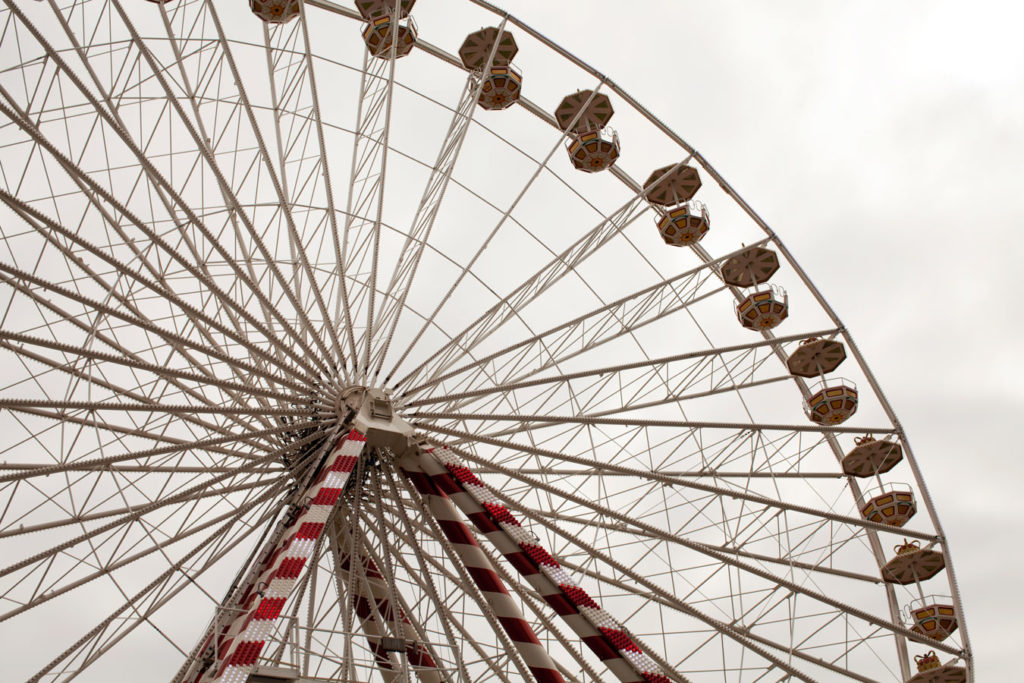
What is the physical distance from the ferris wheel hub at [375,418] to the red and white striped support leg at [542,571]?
0.43 metres

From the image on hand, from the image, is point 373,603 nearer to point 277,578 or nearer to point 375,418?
point 375,418

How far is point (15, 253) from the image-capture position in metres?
19.5

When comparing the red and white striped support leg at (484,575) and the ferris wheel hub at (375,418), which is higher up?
the ferris wheel hub at (375,418)

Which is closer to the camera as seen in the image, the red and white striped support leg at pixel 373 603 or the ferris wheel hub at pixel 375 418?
the ferris wheel hub at pixel 375 418

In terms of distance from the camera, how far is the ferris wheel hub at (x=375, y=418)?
13.7 metres

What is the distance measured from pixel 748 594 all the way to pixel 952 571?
14.0ft

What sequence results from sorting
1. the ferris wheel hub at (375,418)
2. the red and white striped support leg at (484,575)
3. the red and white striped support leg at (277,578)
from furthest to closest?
the ferris wheel hub at (375,418), the red and white striped support leg at (484,575), the red and white striped support leg at (277,578)

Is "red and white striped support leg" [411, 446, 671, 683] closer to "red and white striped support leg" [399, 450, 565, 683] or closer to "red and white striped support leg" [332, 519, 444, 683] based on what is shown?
"red and white striped support leg" [399, 450, 565, 683]

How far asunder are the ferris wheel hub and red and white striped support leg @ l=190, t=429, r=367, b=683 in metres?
0.28

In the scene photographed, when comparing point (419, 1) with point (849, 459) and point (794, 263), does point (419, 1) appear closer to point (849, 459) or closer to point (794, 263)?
point (794, 263)

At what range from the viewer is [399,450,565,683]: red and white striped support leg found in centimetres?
1284

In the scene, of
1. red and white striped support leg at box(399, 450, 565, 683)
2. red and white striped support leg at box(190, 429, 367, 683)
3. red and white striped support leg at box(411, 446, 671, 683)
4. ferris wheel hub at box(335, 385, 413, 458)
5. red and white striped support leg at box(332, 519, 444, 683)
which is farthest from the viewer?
red and white striped support leg at box(332, 519, 444, 683)

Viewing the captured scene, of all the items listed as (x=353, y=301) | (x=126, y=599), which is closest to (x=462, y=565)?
(x=126, y=599)

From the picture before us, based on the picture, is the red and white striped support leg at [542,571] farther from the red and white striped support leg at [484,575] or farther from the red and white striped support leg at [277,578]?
the red and white striped support leg at [277,578]
